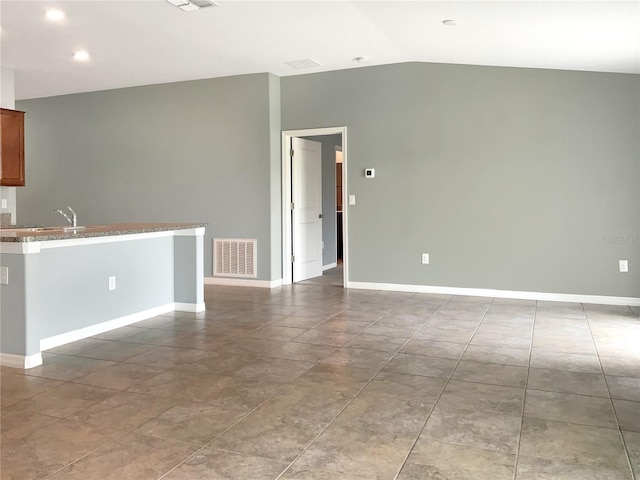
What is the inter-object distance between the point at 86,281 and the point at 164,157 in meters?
3.51

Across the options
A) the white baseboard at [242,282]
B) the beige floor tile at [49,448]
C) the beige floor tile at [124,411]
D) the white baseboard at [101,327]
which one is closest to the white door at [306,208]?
the white baseboard at [242,282]

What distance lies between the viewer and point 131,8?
14.8 feet

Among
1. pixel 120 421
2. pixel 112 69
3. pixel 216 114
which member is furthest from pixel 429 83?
pixel 120 421

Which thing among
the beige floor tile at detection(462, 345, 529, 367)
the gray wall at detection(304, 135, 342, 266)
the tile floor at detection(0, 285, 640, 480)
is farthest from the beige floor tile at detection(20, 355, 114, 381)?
the gray wall at detection(304, 135, 342, 266)

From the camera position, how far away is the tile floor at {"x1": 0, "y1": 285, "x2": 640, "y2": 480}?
7.29 ft

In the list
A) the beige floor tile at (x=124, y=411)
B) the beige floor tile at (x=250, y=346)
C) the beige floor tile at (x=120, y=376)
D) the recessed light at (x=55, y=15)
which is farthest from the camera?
the recessed light at (x=55, y=15)

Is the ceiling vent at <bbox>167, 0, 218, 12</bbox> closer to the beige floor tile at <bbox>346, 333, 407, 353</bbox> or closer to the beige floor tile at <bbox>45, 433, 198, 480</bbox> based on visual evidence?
the beige floor tile at <bbox>346, 333, 407, 353</bbox>

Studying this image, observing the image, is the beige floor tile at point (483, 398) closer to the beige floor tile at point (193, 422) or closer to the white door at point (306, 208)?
the beige floor tile at point (193, 422)

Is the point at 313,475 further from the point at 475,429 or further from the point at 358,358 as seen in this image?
the point at 358,358

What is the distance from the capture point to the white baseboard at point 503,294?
567cm

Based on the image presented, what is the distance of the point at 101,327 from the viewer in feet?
14.7

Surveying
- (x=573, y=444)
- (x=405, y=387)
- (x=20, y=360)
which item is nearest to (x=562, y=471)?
(x=573, y=444)

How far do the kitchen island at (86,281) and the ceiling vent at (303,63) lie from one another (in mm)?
2348

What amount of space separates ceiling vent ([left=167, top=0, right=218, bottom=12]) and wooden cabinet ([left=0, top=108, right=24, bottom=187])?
329cm
